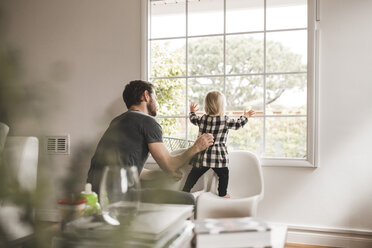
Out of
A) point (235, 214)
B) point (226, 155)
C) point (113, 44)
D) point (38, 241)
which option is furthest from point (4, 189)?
point (113, 44)

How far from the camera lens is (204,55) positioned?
1293cm

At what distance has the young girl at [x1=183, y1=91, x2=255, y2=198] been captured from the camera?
3139 millimetres

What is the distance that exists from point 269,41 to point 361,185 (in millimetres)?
9983

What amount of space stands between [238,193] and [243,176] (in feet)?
0.49

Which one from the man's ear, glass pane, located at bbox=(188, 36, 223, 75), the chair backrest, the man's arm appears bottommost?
the chair backrest

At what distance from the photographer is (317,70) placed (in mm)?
3264

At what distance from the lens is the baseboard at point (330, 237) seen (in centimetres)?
319

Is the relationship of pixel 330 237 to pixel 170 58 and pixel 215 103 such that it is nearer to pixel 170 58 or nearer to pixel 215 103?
pixel 215 103

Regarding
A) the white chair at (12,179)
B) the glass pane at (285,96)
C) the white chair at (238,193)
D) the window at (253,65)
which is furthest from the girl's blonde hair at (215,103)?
the glass pane at (285,96)

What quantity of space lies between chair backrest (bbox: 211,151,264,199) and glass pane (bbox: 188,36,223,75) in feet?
31.9

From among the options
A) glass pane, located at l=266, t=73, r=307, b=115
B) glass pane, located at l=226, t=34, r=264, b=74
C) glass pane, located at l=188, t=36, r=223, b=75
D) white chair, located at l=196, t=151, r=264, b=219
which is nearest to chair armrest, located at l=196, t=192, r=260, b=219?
white chair, located at l=196, t=151, r=264, b=219

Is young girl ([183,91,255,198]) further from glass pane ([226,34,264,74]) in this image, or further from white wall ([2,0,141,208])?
glass pane ([226,34,264,74])

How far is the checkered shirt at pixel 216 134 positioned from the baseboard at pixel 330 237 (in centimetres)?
95

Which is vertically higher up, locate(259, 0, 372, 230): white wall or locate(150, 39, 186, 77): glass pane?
locate(150, 39, 186, 77): glass pane
